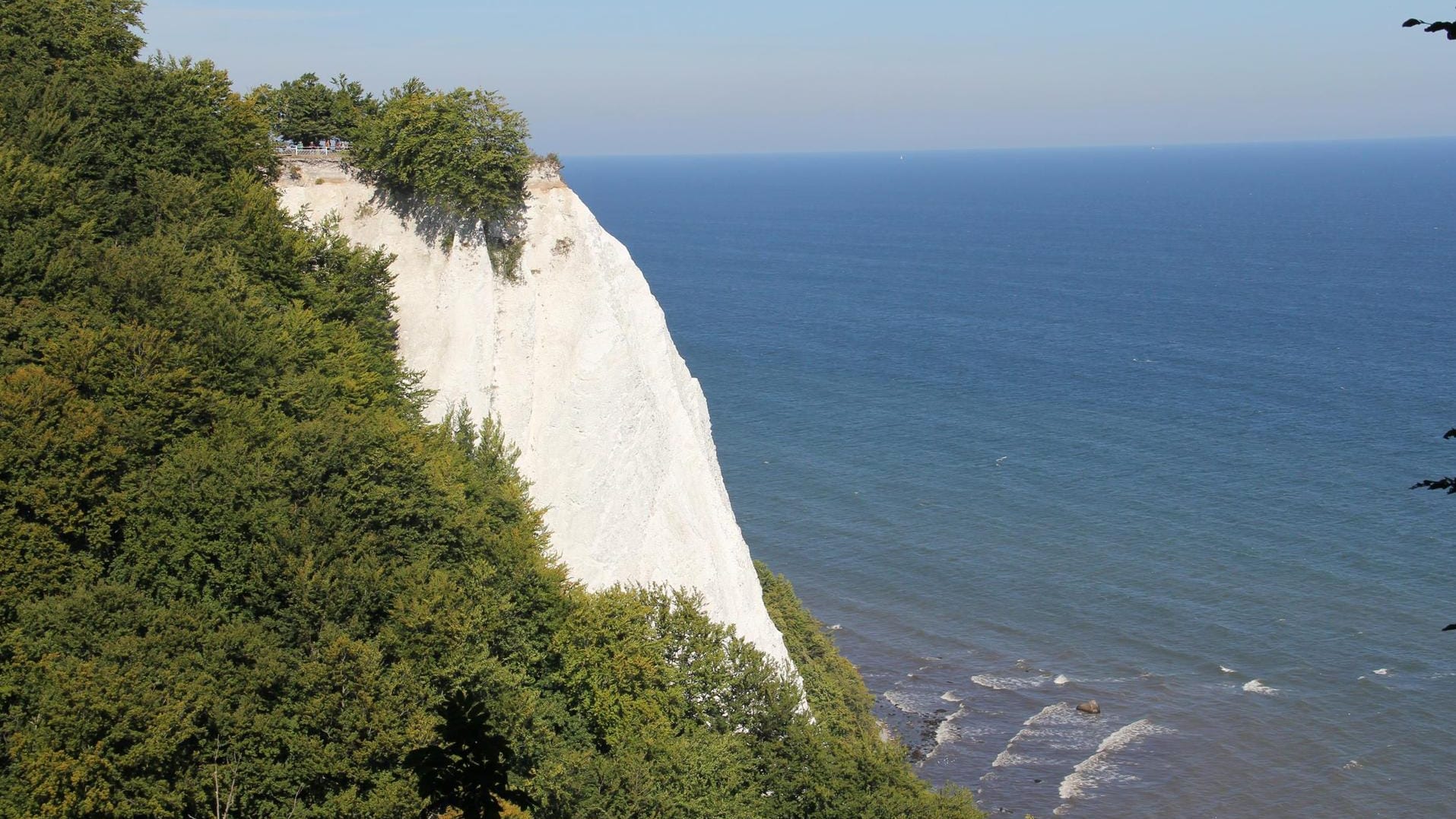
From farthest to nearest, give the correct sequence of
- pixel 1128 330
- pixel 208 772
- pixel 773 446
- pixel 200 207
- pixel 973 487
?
pixel 1128 330 < pixel 773 446 < pixel 973 487 < pixel 200 207 < pixel 208 772

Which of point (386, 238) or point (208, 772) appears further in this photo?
point (386, 238)

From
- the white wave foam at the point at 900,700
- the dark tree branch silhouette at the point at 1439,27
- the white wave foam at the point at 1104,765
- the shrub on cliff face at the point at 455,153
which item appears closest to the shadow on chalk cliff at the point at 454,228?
the shrub on cliff face at the point at 455,153

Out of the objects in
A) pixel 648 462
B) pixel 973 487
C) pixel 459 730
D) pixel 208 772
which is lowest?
pixel 973 487

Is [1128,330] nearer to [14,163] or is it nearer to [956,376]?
[956,376]

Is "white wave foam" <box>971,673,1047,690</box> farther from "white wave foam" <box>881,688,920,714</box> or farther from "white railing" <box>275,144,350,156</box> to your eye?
"white railing" <box>275,144,350,156</box>

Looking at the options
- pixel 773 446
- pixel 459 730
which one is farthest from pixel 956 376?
pixel 459 730

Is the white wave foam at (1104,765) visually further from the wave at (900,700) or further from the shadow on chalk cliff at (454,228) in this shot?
the shadow on chalk cliff at (454,228)

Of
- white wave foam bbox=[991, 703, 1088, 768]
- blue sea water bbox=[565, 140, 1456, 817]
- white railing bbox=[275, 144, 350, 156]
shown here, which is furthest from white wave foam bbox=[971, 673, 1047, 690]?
white railing bbox=[275, 144, 350, 156]
